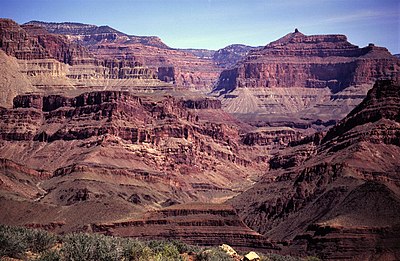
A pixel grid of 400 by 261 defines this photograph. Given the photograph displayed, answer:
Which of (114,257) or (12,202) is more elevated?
(114,257)

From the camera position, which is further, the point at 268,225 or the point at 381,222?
the point at 268,225

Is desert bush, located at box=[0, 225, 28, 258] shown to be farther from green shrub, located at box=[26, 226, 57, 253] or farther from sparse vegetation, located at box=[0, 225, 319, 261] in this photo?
green shrub, located at box=[26, 226, 57, 253]

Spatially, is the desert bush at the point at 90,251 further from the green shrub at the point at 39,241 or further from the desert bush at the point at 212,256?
the desert bush at the point at 212,256

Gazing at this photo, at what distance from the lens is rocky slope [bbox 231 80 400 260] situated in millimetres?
104312

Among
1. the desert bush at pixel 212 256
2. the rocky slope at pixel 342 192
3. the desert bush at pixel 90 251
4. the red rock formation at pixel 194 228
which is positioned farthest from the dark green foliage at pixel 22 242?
the rocky slope at pixel 342 192

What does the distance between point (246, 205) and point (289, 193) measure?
13143mm

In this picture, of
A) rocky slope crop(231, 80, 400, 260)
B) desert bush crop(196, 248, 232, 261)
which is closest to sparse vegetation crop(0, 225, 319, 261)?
desert bush crop(196, 248, 232, 261)

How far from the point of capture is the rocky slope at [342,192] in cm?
10431

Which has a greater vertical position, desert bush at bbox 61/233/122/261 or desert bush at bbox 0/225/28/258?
desert bush at bbox 61/233/122/261

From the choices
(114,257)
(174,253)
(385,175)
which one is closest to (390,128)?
(385,175)

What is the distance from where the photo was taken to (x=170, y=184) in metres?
186

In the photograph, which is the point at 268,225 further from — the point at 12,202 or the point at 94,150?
the point at 94,150

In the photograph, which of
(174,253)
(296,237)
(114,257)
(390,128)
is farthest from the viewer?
(390,128)

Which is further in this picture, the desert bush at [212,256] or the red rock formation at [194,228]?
the red rock formation at [194,228]
